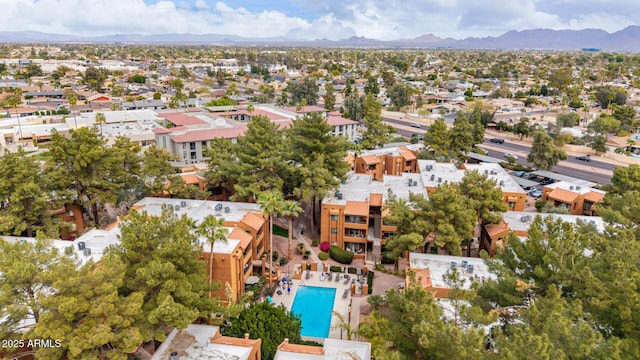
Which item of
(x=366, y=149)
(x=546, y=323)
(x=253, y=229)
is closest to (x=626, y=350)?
(x=546, y=323)

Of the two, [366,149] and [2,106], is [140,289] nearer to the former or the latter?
[366,149]

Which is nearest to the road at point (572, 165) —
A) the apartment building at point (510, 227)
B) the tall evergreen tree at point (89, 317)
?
the apartment building at point (510, 227)

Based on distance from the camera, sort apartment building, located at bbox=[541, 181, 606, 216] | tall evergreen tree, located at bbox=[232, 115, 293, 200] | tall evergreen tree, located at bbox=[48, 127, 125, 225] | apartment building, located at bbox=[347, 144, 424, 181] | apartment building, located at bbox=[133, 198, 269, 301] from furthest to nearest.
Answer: apartment building, located at bbox=[347, 144, 424, 181] → apartment building, located at bbox=[541, 181, 606, 216] → tall evergreen tree, located at bbox=[232, 115, 293, 200] → tall evergreen tree, located at bbox=[48, 127, 125, 225] → apartment building, located at bbox=[133, 198, 269, 301]

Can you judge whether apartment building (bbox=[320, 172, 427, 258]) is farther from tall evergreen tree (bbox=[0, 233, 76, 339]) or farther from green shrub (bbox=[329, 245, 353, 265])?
tall evergreen tree (bbox=[0, 233, 76, 339])

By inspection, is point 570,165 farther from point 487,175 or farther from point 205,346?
point 205,346

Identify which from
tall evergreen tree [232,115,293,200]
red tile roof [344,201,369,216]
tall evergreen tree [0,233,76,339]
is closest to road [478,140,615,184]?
red tile roof [344,201,369,216]

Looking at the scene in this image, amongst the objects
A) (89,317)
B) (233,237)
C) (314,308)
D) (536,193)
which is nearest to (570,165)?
(536,193)
